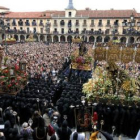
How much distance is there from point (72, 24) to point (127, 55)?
38857 mm

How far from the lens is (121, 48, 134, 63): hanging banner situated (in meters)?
18.2

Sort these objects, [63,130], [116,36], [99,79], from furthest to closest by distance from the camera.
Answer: [116,36] < [99,79] < [63,130]

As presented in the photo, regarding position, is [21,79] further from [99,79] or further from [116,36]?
[116,36]

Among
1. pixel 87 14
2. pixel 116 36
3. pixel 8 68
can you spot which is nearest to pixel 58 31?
pixel 87 14

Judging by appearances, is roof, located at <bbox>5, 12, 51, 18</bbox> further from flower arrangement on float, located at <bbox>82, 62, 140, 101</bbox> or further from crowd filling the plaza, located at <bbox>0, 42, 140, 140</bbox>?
flower arrangement on float, located at <bbox>82, 62, 140, 101</bbox>

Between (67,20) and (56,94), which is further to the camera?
(67,20)

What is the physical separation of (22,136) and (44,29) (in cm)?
5224

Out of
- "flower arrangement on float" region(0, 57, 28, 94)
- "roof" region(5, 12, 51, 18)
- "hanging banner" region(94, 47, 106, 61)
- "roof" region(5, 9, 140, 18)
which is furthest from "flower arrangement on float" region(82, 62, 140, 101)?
"roof" region(5, 12, 51, 18)

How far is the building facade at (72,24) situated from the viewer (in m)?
51.5

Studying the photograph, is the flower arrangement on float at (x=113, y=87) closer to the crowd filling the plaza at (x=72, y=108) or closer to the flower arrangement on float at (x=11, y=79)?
the crowd filling the plaza at (x=72, y=108)

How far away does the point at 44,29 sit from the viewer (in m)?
56.3

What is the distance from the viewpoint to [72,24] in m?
55.2

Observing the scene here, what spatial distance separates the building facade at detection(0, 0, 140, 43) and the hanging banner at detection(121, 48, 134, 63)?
3285 centimetres

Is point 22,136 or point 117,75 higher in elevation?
point 117,75
